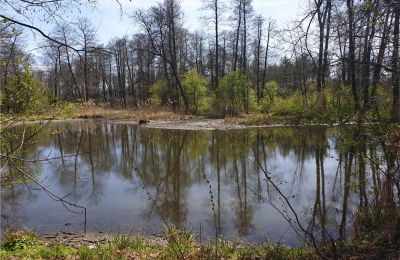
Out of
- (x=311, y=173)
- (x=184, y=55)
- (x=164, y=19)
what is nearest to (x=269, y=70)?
(x=184, y=55)

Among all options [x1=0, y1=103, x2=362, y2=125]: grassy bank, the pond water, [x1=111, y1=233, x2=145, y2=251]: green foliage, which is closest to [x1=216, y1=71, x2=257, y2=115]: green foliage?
[x1=0, y1=103, x2=362, y2=125]: grassy bank

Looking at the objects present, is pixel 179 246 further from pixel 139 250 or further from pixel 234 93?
pixel 234 93

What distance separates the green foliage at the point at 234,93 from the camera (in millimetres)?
31666

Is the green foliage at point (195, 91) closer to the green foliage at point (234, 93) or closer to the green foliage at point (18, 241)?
the green foliage at point (234, 93)

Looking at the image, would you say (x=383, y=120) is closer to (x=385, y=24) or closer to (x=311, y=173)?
(x=385, y=24)

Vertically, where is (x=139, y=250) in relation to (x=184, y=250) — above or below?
below

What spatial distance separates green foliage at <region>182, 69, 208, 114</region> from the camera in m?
34.2

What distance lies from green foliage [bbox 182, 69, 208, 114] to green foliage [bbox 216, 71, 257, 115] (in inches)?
82.4

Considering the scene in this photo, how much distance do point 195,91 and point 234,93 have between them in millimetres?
3659

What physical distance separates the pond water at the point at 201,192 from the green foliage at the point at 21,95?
458 mm

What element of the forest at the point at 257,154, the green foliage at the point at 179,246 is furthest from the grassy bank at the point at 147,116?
the green foliage at the point at 179,246

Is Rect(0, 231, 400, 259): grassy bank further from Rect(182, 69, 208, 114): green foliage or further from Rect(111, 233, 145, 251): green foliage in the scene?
Rect(182, 69, 208, 114): green foliage

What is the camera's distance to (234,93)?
32.7 meters

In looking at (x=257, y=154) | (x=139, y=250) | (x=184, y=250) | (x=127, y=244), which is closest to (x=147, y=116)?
(x=257, y=154)
